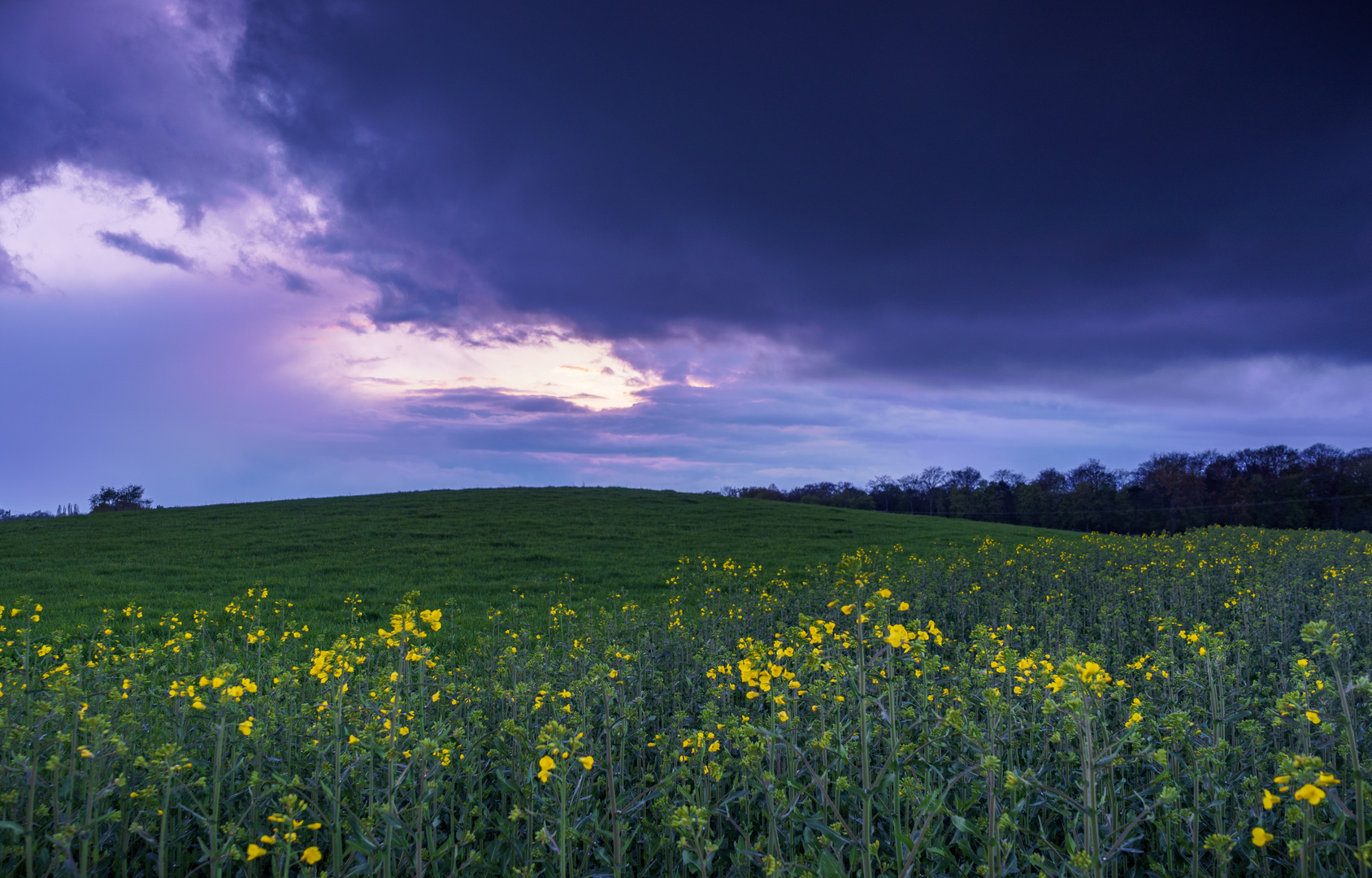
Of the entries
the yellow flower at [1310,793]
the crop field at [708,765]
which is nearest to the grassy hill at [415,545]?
the crop field at [708,765]

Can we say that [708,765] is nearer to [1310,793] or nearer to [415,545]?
[1310,793]

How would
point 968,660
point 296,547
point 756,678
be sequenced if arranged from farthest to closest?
point 296,547, point 968,660, point 756,678

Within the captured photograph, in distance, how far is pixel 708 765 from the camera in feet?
10.9

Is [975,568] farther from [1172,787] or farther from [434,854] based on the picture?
[434,854]

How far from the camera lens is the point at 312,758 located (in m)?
4.69

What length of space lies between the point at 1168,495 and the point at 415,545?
66.6 metres

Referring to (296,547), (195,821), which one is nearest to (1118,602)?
(195,821)

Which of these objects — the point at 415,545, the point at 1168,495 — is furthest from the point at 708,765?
the point at 1168,495

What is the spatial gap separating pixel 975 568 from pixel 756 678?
13526mm

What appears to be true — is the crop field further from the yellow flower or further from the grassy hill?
the grassy hill

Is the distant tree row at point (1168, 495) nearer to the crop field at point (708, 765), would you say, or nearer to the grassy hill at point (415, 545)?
the grassy hill at point (415, 545)

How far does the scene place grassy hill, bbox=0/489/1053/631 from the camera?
16.6m

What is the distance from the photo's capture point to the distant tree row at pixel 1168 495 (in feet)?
162

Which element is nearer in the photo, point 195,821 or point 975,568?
point 195,821
